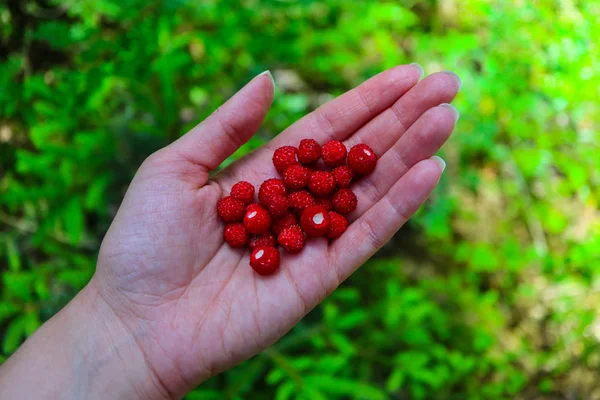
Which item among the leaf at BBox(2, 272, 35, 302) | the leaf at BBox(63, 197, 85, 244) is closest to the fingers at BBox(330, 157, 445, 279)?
the leaf at BBox(63, 197, 85, 244)

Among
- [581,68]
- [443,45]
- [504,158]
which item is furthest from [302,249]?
[581,68]

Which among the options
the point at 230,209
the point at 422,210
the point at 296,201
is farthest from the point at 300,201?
the point at 422,210

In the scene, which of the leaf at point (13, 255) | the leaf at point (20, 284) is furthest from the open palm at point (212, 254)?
the leaf at point (13, 255)

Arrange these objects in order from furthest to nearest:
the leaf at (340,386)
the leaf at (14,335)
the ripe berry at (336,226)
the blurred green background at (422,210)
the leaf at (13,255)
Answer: the leaf at (13,255)
the blurred green background at (422,210)
the leaf at (14,335)
the leaf at (340,386)
the ripe berry at (336,226)

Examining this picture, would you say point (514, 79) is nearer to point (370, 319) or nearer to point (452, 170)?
point (452, 170)

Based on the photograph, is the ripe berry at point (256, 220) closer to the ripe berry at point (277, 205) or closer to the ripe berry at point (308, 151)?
the ripe berry at point (277, 205)

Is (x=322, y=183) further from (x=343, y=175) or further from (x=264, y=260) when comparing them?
(x=264, y=260)
